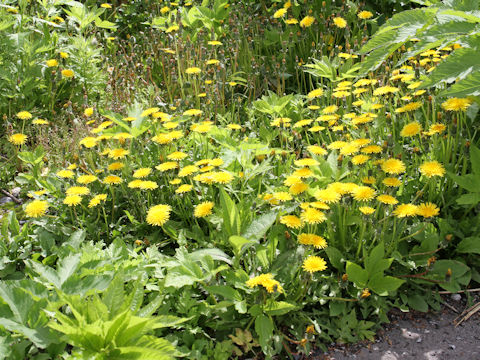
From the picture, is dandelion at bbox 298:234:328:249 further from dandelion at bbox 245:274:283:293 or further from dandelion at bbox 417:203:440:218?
dandelion at bbox 417:203:440:218

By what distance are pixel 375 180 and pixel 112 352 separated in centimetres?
141

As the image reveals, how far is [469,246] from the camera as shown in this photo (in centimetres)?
233

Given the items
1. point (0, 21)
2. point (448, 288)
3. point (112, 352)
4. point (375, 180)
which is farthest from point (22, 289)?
point (0, 21)

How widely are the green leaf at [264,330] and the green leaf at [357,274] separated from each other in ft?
1.39

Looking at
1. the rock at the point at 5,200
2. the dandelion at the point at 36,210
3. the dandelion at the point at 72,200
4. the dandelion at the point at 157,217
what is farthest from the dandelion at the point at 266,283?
the rock at the point at 5,200

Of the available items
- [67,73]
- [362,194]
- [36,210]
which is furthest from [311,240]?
[67,73]

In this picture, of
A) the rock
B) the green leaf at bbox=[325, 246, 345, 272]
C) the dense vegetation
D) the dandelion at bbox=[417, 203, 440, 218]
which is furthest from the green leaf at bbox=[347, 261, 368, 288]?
the rock

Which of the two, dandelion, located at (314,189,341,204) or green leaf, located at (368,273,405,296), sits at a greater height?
dandelion, located at (314,189,341,204)

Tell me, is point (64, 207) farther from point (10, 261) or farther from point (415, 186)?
point (415, 186)

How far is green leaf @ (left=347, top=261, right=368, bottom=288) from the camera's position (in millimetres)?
2145

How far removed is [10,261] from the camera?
7.74 ft

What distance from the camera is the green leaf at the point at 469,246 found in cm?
230

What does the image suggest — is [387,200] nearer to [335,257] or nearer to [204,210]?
[335,257]

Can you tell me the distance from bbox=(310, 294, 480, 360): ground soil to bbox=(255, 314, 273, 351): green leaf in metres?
0.26
